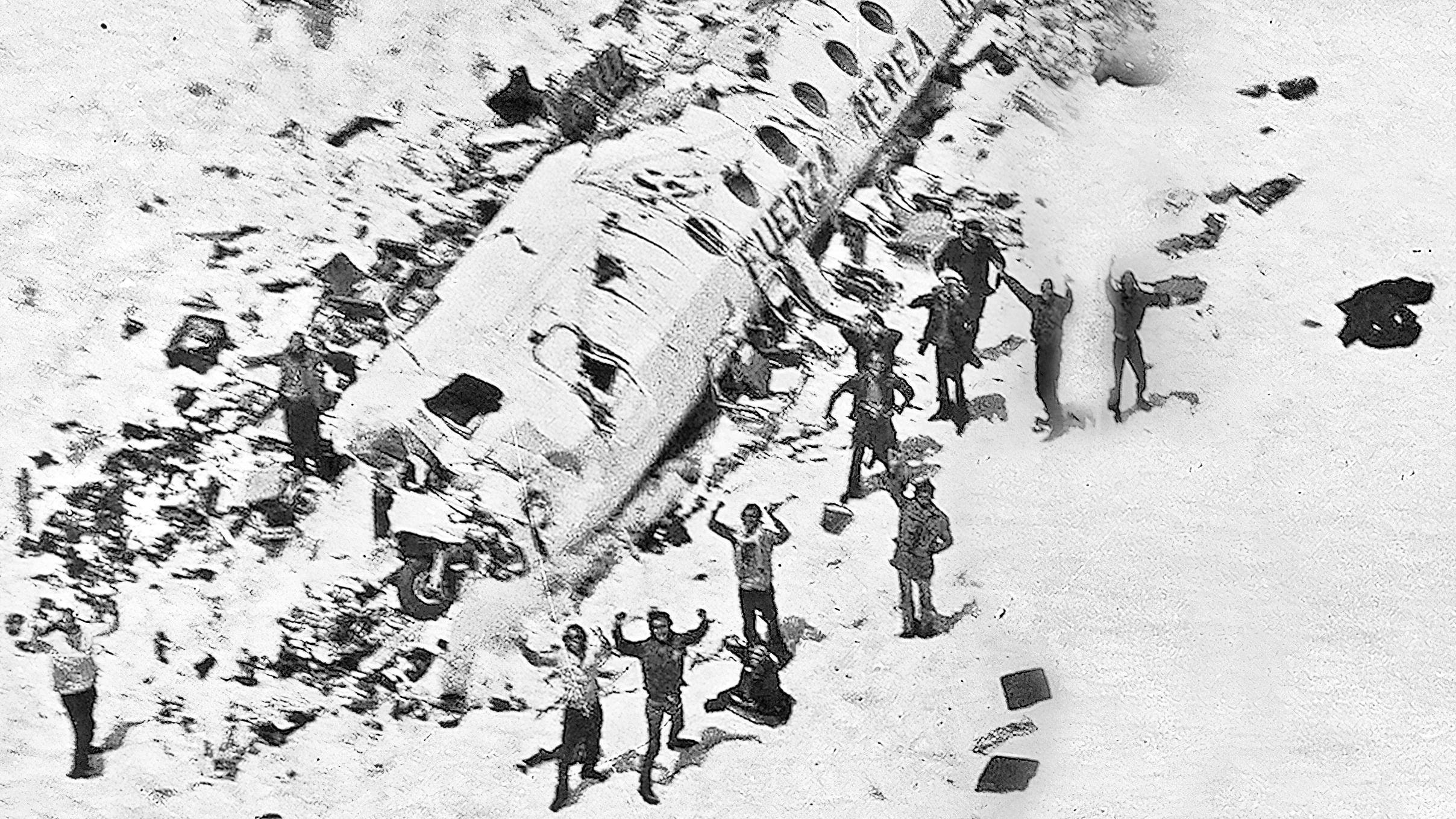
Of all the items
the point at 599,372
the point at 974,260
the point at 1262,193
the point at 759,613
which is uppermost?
the point at 1262,193

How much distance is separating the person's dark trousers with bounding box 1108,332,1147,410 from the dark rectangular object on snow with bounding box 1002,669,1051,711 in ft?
7.93

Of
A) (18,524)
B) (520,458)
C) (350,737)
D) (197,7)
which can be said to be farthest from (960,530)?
(197,7)

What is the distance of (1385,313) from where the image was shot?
39.0 ft

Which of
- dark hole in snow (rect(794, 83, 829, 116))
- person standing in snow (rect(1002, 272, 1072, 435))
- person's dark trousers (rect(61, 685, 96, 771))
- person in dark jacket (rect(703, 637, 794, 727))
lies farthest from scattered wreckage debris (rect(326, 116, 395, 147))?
person in dark jacket (rect(703, 637, 794, 727))

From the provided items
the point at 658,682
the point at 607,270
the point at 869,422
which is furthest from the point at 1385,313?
the point at 658,682

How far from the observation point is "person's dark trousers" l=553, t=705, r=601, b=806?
A: 941 cm

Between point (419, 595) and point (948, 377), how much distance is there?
12.6ft

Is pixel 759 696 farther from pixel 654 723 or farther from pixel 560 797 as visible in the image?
pixel 560 797

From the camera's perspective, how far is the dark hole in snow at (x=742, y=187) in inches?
461

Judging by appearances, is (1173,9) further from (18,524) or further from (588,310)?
(18,524)

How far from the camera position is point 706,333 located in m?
11.2

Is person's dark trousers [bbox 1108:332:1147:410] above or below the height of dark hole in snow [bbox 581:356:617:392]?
above

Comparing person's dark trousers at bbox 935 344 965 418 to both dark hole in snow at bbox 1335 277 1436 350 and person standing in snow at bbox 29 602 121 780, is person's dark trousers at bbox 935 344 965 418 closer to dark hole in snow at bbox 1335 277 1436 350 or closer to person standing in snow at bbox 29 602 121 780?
dark hole in snow at bbox 1335 277 1436 350

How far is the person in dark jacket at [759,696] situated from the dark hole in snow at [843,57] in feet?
16.0
